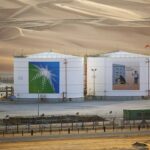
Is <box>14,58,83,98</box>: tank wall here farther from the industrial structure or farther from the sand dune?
the sand dune

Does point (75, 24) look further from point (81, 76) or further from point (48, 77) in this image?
point (48, 77)

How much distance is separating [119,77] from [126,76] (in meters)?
0.57

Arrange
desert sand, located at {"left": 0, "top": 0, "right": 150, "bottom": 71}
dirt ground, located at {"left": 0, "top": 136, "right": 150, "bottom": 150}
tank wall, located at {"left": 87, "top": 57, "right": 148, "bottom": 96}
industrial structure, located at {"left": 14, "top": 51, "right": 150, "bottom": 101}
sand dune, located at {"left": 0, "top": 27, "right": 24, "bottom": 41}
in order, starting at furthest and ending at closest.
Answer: sand dune, located at {"left": 0, "top": 27, "right": 24, "bottom": 41}
desert sand, located at {"left": 0, "top": 0, "right": 150, "bottom": 71}
tank wall, located at {"left": 87, "top": 57, "right": 148, "bottom": 96}
industrial structure, located at {"left": 14, "top": 51, "right": 150, "bottom": 101}
dirt ground, located at {"left": 0, "top": 136, "right": 150, "bottom": 150}

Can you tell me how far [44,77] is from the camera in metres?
34.8

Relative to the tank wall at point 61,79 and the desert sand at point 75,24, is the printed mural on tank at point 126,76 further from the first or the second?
the desert sand at point 75,24

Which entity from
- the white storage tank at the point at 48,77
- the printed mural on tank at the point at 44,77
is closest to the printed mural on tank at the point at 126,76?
the white storage tank at the point at 48,77

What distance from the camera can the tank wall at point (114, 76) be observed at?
36875 millimetres

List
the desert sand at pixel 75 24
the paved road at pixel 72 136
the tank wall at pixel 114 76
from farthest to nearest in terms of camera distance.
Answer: the desert sand at pixel 75 24 → the tank wall at pixel 114 76 → the paved road at pixel 72 136

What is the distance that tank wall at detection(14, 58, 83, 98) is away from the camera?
1374 inches

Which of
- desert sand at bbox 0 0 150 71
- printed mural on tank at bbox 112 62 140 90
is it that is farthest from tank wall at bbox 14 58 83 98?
desert sand at bbox 0 0 150 71

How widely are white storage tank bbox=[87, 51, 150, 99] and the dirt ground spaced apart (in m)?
18.3

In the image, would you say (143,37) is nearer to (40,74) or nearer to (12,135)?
(40,74)

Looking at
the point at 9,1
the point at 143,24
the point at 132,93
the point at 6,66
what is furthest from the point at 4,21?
the point at 132,93

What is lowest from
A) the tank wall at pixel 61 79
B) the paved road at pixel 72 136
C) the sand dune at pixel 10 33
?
the paved road at pixel 72 136
